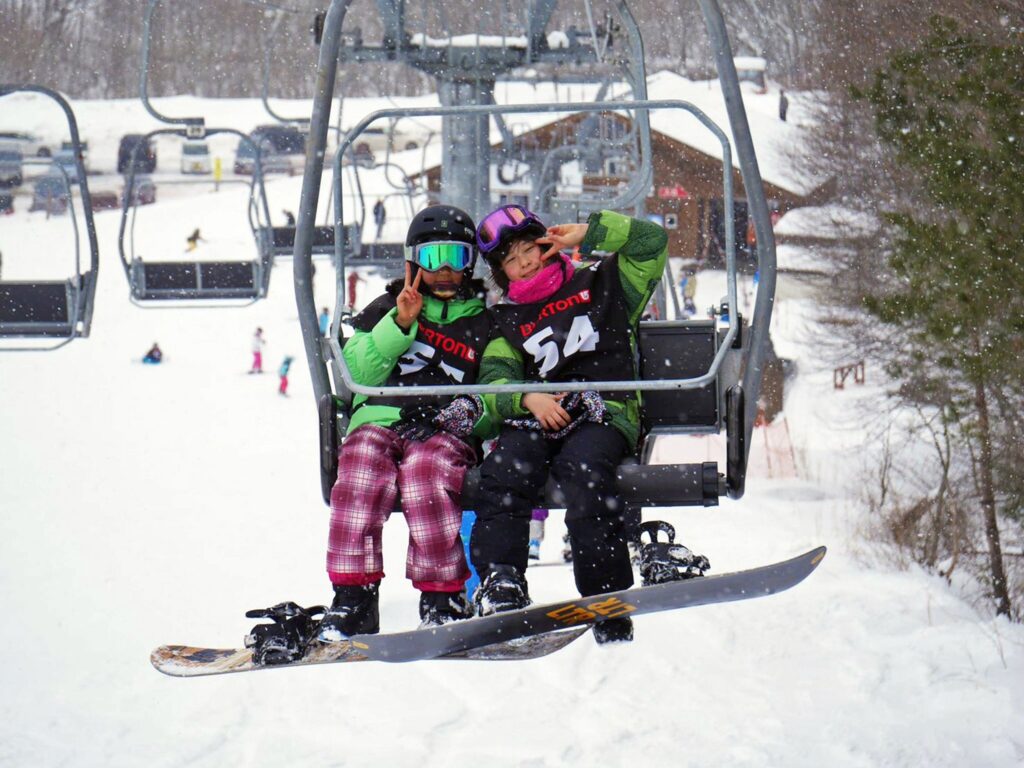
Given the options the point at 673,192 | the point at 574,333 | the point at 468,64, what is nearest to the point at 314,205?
the point at 574,333

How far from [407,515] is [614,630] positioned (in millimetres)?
545

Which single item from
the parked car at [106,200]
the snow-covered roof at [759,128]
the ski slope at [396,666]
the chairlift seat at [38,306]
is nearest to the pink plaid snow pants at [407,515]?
the chairlift seat at [38,306]

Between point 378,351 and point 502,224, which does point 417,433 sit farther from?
point 502,224

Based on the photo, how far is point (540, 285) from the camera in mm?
2938

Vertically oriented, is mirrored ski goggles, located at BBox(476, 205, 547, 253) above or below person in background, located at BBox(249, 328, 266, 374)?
above

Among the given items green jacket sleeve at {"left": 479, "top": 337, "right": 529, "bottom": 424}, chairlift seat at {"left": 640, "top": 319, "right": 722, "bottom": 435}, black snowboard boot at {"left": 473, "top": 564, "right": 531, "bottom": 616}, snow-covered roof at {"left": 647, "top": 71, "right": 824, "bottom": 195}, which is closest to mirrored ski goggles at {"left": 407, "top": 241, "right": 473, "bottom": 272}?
green jacket sleeve at {"left": 479, "top": 337, "right": 529, "bottom": 424}

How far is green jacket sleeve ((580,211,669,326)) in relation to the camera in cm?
292

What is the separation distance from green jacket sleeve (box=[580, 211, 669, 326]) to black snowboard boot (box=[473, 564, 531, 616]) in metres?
0.76

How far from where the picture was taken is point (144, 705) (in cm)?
995

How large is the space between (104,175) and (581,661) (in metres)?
28.6

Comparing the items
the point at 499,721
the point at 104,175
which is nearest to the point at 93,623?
the point at 499,721

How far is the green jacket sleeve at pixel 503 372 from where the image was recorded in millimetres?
2898

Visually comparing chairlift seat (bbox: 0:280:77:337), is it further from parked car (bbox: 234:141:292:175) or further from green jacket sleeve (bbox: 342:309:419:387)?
parked car (bbox: 234:141:292:175)

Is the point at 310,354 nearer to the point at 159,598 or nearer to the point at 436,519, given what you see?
the point at 436,519
